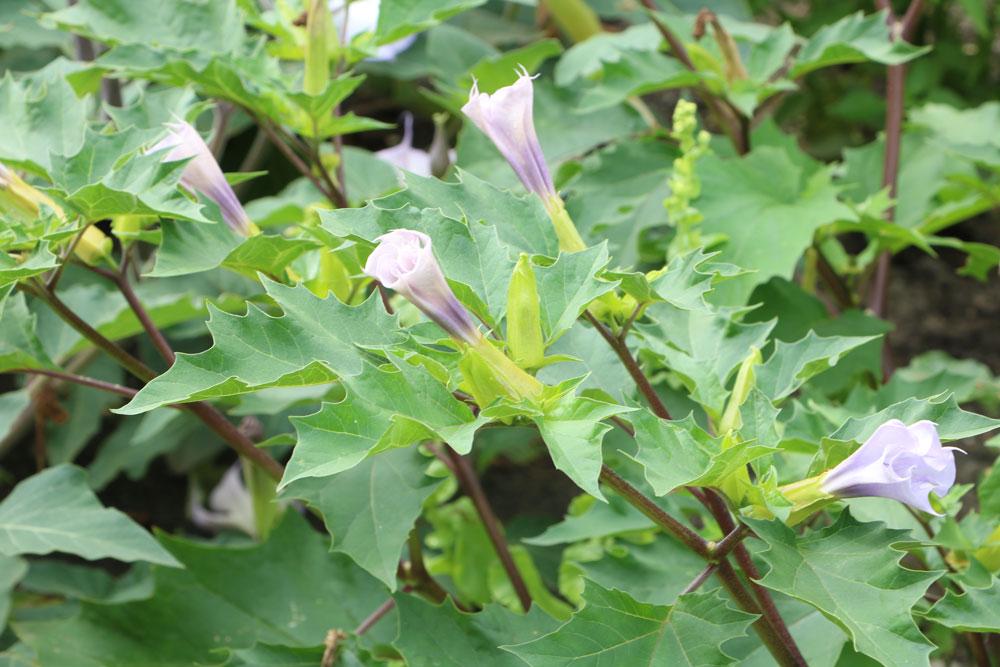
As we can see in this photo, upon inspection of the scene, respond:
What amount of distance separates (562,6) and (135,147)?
1131mm

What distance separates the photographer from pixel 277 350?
0.63 metres

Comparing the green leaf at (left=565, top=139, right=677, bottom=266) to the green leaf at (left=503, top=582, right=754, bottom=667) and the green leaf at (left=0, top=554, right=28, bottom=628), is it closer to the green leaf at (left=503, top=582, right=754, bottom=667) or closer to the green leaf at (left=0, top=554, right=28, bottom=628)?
the green leaf at (left=503, top=582, right=754, bottom=667)

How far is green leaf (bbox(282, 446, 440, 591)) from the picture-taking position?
79cm

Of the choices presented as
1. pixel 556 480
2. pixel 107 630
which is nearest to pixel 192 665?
pixel 107 630

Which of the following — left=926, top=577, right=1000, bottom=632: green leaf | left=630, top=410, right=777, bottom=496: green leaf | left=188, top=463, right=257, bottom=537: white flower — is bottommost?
left=188, top=463, right=257, bottom=537: white flower

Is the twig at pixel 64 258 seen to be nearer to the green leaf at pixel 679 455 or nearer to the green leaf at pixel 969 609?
the green leaf at pixel 679 455

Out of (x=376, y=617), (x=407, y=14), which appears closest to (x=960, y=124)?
(x=407, y=14)

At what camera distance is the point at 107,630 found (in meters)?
1.02

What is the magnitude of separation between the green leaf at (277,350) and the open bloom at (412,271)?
0.17 ft

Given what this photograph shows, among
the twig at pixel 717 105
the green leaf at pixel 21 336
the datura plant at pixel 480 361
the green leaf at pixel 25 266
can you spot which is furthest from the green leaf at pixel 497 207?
the twig at pixel 717 105

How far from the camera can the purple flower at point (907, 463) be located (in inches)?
22.6

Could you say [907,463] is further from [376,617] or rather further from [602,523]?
[376,617]

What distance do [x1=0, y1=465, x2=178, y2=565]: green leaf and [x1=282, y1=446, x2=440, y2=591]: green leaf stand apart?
0.17 metres

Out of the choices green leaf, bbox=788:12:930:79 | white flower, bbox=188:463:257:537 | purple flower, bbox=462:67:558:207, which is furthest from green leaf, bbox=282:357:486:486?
white flower, bbox=188:463:257:537
